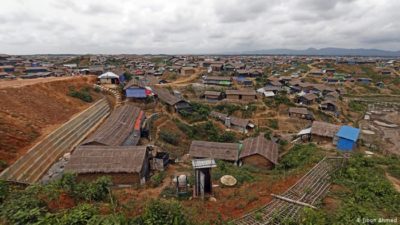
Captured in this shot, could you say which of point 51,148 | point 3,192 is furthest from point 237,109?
point 3,192

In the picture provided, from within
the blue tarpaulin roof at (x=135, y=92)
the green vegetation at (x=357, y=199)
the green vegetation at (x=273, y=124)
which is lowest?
the green vegetation at (x=273, y=124)

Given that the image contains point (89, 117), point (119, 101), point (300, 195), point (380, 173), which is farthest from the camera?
point (119, 101)

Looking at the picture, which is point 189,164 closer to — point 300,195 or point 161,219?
point 300,195

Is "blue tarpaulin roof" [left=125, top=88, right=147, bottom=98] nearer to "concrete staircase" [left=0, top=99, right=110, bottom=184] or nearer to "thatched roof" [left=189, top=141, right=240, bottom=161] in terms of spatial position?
"concrete staircase" [left=0, top=99, right=110, bottom=184]

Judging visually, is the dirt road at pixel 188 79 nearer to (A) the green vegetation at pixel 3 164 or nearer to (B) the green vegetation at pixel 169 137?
(B) the green vegetation at pixel 169 137

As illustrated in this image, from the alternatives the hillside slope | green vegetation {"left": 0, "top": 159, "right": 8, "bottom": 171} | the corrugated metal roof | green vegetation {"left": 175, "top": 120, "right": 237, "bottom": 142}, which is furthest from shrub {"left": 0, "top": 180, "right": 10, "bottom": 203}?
green vegetation {"left": 175, "top": 120, "right": 237, "bottom": 142}

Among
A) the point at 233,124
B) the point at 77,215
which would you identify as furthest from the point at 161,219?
the point at 233,124

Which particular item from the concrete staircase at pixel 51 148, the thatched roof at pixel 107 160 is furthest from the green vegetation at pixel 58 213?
the thatched roof at pixel 107 160
